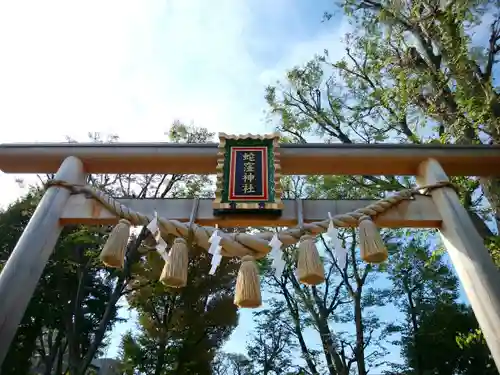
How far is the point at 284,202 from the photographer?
292 centimetres

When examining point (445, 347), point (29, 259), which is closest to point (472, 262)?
point (29, 259)

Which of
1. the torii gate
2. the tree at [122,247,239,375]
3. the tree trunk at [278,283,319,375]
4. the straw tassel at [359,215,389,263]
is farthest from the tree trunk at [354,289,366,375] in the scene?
the straw tassel at [359,215,389,263]

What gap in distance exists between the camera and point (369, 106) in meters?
7.60

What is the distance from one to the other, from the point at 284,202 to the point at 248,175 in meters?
0.34

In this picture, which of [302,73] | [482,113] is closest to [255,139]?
[482,113]

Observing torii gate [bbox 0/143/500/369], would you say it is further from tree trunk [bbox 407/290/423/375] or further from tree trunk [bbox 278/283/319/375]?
tree trunk [bbox 407/290/423/375]

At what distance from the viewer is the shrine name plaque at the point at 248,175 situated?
111 inches

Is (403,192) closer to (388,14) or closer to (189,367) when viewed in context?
(388,14)

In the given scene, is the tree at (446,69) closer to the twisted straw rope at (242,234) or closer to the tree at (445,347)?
the twisted straw rope at (242,234)

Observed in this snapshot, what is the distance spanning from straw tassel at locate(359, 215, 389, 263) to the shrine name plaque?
0.59 m

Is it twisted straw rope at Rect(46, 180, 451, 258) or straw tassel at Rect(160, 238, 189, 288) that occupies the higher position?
twisted straw rope at Rect(46, 180, 451, 258)

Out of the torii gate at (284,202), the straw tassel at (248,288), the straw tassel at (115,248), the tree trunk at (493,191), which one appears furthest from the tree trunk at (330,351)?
the straw tassel at (115,248)

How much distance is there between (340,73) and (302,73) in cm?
112

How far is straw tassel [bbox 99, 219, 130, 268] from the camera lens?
2531 mm
